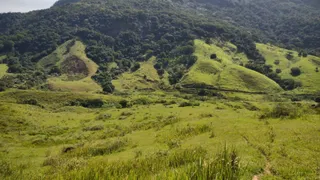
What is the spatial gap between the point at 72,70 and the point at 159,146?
152 m

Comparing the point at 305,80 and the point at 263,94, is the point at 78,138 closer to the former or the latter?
the point at 263,94

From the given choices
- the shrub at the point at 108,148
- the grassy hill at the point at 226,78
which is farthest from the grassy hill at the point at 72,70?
the shrub at the point at 108,148

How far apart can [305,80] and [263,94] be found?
119 ft

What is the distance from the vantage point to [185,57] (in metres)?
190

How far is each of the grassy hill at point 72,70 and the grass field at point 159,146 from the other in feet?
252

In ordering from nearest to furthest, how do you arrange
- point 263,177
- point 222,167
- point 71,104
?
point 222,167 → point 263,177 → point 71,104

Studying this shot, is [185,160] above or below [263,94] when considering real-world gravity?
above

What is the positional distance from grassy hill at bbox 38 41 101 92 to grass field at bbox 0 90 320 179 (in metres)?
76.7

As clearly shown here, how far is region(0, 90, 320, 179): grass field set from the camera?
13758 mm

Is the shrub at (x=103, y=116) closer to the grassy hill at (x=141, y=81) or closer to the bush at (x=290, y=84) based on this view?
the grassy hill at (x=141, y=81)

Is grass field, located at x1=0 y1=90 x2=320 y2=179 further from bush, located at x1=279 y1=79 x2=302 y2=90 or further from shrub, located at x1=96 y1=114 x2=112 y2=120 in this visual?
bush, located at x1=279 y1=79 x2=302 y2=90

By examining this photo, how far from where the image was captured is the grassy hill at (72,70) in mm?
147137

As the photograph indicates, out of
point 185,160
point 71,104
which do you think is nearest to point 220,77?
point 71,104

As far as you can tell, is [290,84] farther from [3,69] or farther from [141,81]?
[3,69]
